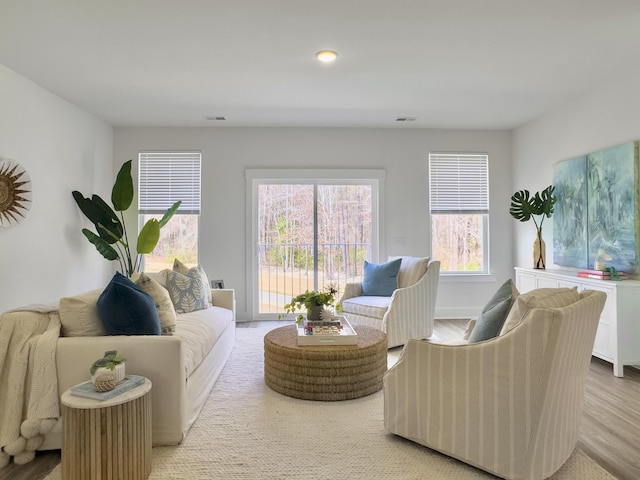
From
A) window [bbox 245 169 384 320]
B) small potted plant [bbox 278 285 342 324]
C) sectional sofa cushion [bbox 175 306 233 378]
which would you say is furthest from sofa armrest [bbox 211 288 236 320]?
window [bbox 245 169 384 320]

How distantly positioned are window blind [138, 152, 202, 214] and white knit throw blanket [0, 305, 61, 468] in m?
3.34

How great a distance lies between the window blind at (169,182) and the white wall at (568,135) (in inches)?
168

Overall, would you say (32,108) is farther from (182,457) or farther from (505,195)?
(505,195)

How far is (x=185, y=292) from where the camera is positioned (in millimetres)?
3520

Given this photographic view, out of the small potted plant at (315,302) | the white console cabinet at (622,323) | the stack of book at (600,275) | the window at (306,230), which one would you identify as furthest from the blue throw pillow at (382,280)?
the white console cabinet at (622,323)

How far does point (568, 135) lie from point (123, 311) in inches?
181

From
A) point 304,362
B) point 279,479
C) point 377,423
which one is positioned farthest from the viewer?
Result: point 304,362

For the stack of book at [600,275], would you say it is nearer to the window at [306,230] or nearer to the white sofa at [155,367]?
the window at [306,230]

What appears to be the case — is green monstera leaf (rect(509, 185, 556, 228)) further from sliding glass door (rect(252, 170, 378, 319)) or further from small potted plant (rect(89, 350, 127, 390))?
small potted plant (rect(89, 350, 127, 390))

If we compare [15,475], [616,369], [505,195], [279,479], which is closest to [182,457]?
[279,479]

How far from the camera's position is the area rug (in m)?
1.95

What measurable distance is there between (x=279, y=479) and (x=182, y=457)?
555mm

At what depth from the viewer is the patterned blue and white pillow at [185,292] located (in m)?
3.48

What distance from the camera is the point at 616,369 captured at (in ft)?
10.7
